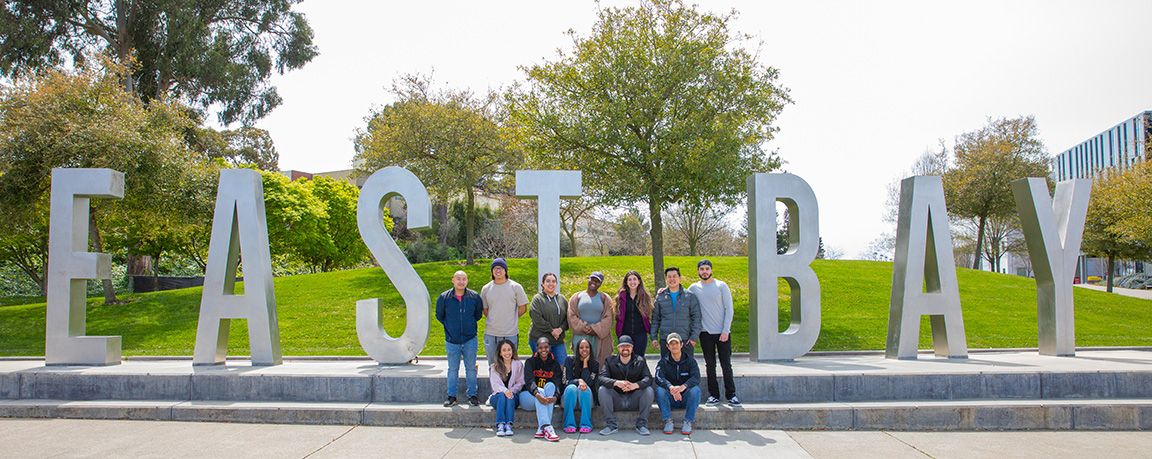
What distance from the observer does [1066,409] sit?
24.9 feet

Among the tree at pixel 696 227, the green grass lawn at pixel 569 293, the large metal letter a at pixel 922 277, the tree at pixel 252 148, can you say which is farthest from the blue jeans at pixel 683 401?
the tree at pixel 252 148

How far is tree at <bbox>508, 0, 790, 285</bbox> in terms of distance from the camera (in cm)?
1714

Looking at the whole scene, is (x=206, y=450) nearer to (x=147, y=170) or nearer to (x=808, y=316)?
(x=808, y=316)

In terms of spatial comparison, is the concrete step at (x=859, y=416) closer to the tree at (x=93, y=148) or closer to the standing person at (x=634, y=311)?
the standing person at (x=634, y=311)

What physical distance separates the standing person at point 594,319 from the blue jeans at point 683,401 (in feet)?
2.97

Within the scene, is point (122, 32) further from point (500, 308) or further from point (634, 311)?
point (634, 311)

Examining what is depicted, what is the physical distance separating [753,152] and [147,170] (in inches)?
694

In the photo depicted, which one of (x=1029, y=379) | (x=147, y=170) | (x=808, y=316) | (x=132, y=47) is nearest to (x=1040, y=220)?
(x=1029, y=379)

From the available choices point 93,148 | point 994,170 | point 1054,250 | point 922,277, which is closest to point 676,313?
point 922,277

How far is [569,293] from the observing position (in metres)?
19.0

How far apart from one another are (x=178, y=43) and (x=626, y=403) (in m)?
28.8

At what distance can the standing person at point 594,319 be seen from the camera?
7.93 meters

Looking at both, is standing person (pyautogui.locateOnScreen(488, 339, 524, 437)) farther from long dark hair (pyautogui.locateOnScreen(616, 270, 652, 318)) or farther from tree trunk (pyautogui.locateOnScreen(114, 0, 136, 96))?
tree trunk (pyautogui.locateOnScreen(114, 0, 136, 96))

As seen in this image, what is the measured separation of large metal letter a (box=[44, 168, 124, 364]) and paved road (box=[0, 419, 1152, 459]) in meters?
2.38
